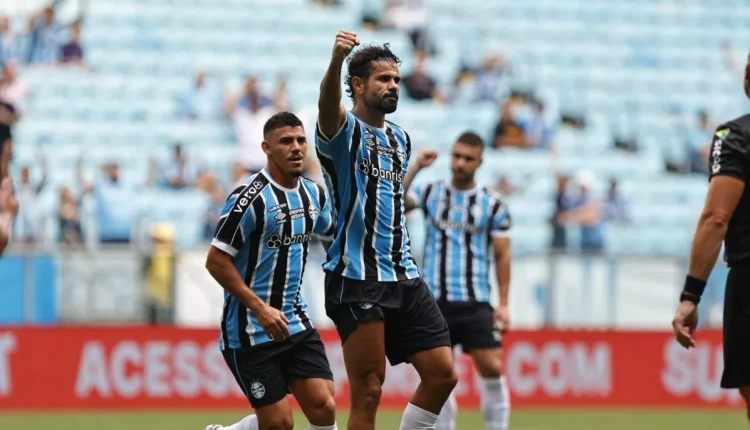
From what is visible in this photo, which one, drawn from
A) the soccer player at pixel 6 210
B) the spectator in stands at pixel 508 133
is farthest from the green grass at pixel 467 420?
the spectator in stands at pixel 508 133

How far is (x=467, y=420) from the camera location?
45.0 feet

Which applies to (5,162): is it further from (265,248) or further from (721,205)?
(721,205)

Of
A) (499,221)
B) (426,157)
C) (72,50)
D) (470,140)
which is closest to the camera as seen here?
(426,157)

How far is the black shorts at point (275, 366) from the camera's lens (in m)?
7.28

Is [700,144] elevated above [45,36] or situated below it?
below

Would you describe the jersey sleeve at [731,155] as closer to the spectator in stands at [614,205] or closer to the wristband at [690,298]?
the wristband at [690,298]

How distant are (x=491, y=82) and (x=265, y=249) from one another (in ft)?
50.1

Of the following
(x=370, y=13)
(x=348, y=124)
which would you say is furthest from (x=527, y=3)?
(x=348, y=124)

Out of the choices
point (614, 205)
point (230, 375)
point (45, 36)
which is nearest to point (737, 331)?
point (230, 375)

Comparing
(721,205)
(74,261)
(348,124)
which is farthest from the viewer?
(74,261)

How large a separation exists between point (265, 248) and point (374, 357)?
87 centimetres

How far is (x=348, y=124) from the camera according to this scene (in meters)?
7.25

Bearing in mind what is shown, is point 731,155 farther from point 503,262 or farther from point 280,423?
point 503,262

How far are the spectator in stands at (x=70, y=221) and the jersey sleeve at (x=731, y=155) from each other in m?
11.3
